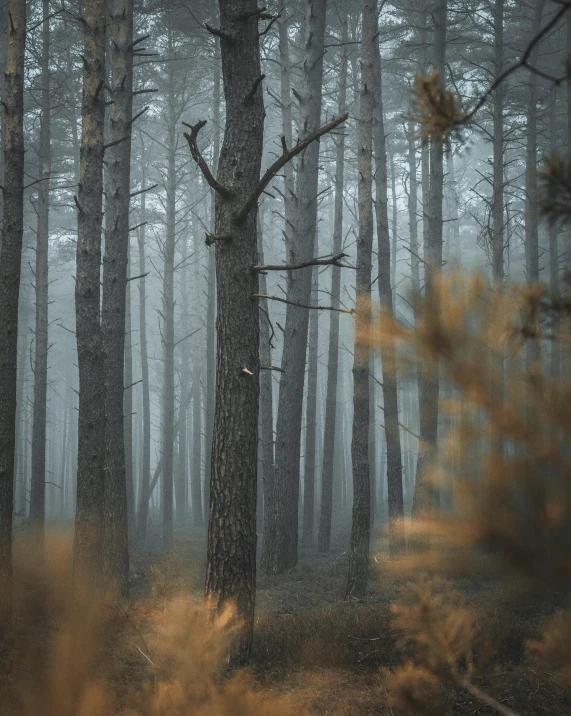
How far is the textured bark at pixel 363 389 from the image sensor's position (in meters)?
8.38

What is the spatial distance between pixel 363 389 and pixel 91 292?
3.87 meters

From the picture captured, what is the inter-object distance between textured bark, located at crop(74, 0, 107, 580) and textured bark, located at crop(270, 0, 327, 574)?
3.86 metres

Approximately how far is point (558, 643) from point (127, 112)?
9246 mm

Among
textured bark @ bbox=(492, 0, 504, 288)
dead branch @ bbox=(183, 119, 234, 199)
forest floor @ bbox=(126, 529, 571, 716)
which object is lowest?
forest floor @ bbox=(126, 529, 571, 716)

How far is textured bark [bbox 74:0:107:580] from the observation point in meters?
7.52

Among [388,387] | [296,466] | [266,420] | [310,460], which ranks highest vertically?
[388,387]

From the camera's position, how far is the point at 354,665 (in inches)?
203

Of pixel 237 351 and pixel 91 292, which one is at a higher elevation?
pixel 91 292

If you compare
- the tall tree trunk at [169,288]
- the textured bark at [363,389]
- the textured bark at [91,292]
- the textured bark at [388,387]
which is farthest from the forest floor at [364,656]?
the tall tree trunk at [169,288]

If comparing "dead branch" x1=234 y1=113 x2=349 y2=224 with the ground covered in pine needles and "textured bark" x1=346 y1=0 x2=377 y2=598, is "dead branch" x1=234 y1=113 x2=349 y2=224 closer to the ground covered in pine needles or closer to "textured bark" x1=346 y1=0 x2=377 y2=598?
the ground covered in pine needles

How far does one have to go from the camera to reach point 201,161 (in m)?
4.58

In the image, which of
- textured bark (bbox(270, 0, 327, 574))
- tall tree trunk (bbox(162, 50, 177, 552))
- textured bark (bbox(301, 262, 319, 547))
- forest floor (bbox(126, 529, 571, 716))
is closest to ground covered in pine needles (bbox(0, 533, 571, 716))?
forest floor (bbox(126, 529, 571, 716))

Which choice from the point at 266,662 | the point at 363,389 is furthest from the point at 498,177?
the point at 266,662

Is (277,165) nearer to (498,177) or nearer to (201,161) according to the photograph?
(201,161)
